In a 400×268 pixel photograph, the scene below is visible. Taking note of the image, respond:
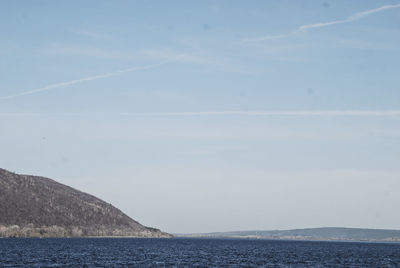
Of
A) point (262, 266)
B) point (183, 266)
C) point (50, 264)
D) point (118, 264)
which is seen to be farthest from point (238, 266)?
point (50, 264)

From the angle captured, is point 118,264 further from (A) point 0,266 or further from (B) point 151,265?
(A) point 0,266

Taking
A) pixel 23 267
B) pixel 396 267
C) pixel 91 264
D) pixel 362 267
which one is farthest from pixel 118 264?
pixel 396 267

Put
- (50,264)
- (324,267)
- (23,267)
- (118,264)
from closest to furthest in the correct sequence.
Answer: (23,267), (50,264), (118,264), (324,267)

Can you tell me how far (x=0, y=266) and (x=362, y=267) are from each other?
68.9m

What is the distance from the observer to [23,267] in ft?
289

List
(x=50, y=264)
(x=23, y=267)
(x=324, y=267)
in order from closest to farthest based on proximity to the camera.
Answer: (x=23, y=267), (x=50, y=264), (x=324, y=267)

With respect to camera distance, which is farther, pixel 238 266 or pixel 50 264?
pixel 238 266

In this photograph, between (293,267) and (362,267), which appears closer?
(293,267)

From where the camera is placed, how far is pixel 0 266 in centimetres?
8881

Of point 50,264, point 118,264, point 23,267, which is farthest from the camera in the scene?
point 118,264

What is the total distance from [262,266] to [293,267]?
5767 millimetres

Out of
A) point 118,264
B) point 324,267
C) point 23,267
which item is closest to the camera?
point 23,267

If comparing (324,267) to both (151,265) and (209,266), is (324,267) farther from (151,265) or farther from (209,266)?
(151,265)

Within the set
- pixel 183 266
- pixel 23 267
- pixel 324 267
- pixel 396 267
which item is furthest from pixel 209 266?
pixel 396 267
